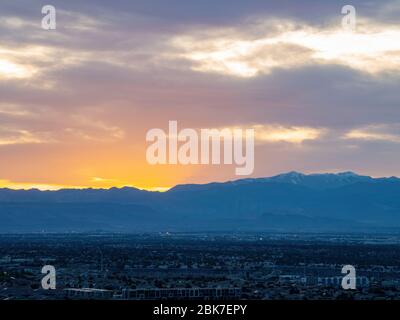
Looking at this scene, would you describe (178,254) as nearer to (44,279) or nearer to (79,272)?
(79,272)

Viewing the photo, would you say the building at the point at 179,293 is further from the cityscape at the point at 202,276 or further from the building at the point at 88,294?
the building at the point at 88,294

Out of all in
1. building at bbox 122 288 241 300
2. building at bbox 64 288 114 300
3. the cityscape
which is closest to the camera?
building at bbox 122 288 241 300

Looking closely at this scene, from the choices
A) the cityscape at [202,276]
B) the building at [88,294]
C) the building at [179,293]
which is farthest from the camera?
the cityscape at [202,276]

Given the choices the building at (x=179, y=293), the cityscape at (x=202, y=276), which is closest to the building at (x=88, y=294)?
the cityscape at (x=202, y=276)

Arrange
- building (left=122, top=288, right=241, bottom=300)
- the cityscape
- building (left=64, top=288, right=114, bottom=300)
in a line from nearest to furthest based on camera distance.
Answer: building (left=122, top=288, right=241, bottom=300), building (left=64, top=288, right=114, bottom=300), the cityscape

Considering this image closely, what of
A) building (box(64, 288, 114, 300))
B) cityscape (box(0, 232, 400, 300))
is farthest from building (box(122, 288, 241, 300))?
building (box(64, 288, 114, 300))

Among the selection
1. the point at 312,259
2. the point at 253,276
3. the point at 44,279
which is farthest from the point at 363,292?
the point at 312,259

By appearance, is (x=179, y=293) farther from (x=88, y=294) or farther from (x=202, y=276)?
(x=202, y=276)

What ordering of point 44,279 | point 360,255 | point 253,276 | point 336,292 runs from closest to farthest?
point 336,292 → point 44,279 → point 253,276 → point 360,255

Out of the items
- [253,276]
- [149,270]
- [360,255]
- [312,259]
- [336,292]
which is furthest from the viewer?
[360,255]

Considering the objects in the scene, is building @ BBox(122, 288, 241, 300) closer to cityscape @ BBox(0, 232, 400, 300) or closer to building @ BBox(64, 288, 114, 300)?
cityscape @ BBox(0, 232, 400, 300)
